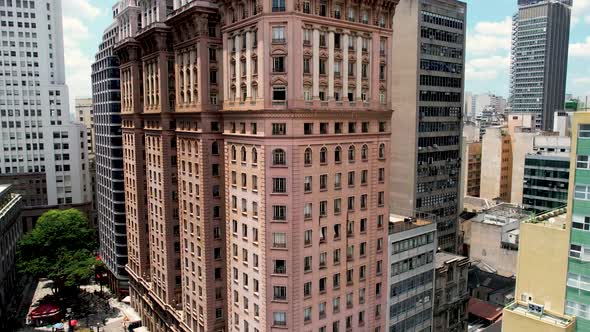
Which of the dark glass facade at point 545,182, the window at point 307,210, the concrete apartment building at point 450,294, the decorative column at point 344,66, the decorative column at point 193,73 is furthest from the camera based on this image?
the dark glass facade at point 545,182

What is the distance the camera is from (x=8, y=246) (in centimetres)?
11944

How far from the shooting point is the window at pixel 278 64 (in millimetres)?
57375

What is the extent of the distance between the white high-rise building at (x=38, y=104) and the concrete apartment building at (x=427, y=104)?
11807cm

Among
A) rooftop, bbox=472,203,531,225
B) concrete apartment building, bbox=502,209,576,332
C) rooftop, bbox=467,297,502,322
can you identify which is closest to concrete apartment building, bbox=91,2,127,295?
rooftop, bbox=467,297,502,322

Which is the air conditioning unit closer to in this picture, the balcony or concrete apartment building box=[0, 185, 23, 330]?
the balcony

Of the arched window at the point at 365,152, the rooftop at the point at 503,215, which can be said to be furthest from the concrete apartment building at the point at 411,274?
the rooftop at the point at 503,215

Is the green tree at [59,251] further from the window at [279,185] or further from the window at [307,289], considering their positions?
the window at [279,185]

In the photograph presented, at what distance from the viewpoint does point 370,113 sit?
6556 cm

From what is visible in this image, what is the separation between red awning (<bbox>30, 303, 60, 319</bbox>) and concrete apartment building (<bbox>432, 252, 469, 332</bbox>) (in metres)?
87.2

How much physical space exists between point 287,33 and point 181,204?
1626 inches

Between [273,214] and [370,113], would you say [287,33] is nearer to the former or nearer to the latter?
[370,113]

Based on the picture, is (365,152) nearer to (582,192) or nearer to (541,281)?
(541,281)

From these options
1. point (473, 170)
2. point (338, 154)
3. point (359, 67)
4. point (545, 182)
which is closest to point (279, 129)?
point (338, 154)

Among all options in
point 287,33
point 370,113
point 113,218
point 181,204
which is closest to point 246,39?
point 287,33
